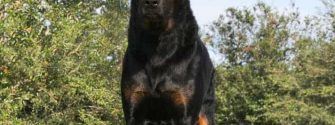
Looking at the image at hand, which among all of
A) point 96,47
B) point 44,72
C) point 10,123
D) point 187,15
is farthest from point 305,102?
point 187,15

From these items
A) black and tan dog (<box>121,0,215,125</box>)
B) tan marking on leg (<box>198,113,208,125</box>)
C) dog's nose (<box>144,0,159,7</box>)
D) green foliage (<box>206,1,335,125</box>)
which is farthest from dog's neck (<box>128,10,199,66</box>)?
green foliage (<box>206,1,335,125</box>)

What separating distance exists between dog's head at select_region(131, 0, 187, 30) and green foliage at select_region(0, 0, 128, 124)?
1125cm

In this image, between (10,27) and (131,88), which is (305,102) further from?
(131,88)

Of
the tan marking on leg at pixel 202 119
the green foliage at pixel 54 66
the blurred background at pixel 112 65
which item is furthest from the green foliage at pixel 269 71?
the tan marking on leg at pixel 202 119

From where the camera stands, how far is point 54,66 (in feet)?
64.1

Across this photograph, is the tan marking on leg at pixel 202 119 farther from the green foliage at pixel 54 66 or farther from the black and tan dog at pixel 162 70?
the green foliage at pixel 54 66

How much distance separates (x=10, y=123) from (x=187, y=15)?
464 inches

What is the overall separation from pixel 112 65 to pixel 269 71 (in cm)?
1510

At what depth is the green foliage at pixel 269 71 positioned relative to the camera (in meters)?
33.8

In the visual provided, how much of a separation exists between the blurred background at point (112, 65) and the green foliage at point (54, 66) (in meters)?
0.03

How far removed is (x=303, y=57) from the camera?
35594 mm

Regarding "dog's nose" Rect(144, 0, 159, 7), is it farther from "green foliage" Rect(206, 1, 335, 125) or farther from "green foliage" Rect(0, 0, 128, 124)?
"green foliage" Rect(206, 1, 335, 125)

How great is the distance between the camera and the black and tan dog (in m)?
5.18

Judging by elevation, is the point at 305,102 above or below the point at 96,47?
below
